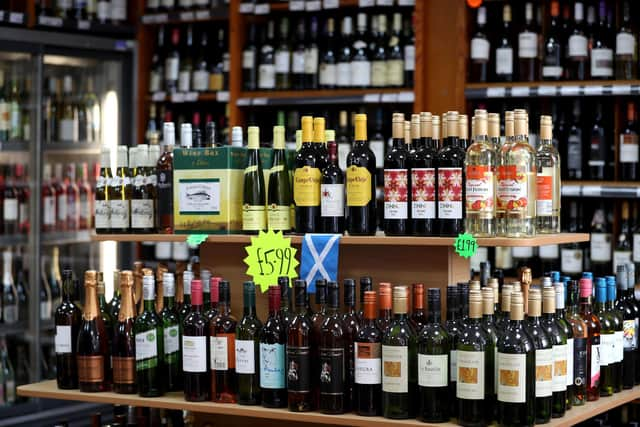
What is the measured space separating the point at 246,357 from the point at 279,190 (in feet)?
1.87

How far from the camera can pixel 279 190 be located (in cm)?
321

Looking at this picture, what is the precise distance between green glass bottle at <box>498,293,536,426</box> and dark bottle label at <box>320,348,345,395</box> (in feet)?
1.55

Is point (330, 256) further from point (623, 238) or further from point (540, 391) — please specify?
point (623, 238)

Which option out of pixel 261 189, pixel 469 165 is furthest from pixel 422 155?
pixel 261 189

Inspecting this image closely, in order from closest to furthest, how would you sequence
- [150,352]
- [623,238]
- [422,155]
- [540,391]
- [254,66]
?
1. [540,391]
2. [422,155]
3. [150,352]
4. [623,238]
5. [254,66]

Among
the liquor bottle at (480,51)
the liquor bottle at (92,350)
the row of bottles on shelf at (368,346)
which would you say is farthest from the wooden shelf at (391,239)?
the liquor bottle at (480,51)

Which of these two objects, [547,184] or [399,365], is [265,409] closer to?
[399,365]

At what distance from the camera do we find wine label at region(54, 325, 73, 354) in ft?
10.8

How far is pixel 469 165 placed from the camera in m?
2.82

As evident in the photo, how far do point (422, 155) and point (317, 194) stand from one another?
1.24 ft

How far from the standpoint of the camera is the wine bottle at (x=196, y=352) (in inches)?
120

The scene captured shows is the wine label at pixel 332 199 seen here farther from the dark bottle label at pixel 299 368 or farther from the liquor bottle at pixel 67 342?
the liquor bottle at pixel 67 342

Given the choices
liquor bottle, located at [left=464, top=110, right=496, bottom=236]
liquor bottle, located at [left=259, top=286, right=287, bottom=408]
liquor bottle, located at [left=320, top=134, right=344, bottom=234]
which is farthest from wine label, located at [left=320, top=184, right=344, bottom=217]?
liquor bottle, located at [left=464, top=110, right=496, bottom=236]

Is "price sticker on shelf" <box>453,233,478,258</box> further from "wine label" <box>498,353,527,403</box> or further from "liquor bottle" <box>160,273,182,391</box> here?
"liquor bottle" <box>160,273,182,391</box>
